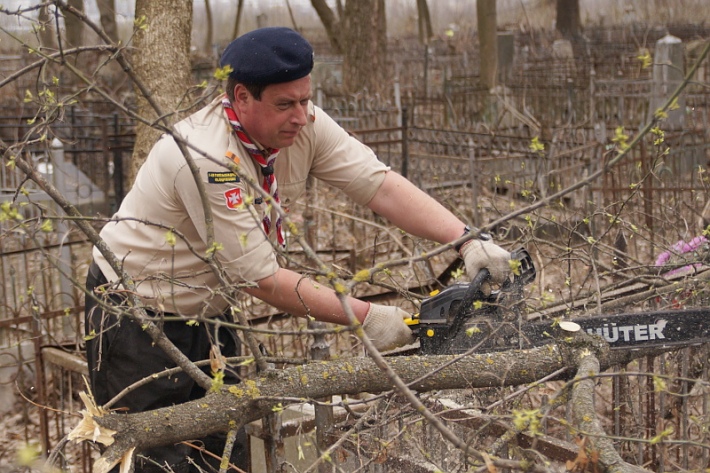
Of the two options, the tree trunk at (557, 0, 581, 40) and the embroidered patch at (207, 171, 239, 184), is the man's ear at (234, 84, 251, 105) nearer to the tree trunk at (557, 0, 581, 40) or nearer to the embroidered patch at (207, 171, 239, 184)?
the embroidered patch at (207, 171, 239, 184)

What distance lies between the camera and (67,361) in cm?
432

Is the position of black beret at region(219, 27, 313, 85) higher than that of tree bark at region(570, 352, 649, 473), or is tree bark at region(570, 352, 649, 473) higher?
black beret at region(219, 27, 313, 85)

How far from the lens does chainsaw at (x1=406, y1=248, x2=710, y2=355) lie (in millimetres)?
2488

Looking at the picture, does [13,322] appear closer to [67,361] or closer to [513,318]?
[67,361]

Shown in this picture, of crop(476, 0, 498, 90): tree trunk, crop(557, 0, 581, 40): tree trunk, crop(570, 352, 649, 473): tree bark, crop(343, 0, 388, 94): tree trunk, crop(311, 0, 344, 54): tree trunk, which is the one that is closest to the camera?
crop(570, 352, 649, 473): tree bark

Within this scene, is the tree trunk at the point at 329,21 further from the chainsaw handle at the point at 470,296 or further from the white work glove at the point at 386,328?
the chainsaw handle at the point at 470,296

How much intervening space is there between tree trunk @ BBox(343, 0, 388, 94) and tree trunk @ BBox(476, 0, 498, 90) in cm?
239

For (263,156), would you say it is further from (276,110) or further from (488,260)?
(488,260)

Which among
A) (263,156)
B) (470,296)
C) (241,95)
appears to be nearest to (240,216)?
(263,156)

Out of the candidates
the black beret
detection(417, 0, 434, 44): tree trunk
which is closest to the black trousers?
the black beret

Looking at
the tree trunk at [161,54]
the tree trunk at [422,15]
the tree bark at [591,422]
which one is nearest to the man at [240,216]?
the tree bark at [591,422]

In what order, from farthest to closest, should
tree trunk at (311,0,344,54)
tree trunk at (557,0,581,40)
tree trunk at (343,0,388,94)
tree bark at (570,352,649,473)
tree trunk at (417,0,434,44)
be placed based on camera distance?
tree trunk at (557,0,581,40), tree trunk at (417,0,434,44), tree trunk at (311,0,344,54), tree trunk at (343,0,388,94), tree bark at (570,352,649,473)

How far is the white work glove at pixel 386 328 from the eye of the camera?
8.75ft

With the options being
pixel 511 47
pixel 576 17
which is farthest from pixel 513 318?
pixel 576 17
